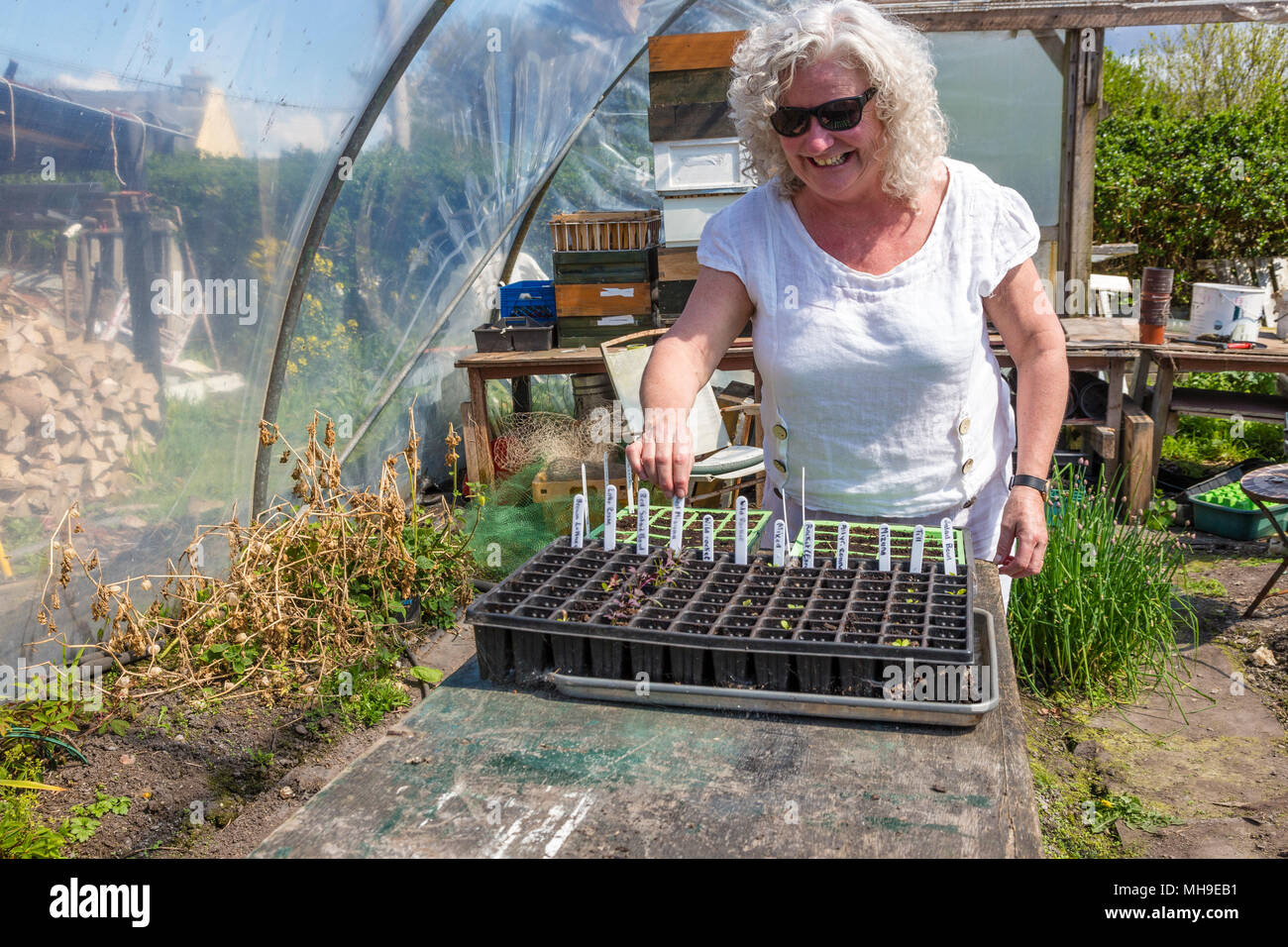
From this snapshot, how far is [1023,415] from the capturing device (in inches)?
86.1

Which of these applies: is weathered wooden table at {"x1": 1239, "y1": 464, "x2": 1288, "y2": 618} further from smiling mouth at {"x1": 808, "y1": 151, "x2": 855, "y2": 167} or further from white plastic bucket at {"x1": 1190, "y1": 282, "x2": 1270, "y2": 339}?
smiling mouth at {"x1": 808, "y1": 151, "x2": 855, "y2": 167}

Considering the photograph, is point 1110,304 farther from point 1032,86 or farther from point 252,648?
point 252,648

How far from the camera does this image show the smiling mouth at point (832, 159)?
2.00 metres

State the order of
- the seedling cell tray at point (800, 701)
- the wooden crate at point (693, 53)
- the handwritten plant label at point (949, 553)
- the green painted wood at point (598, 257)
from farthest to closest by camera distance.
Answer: the green painted wood at point (598, 257) → the wooden crate at point (693, 53) → the handwritten plant label at point (949, 553) → the seedling cell tray at point (800, 701)

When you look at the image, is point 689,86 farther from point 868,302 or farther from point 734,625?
point 734,625

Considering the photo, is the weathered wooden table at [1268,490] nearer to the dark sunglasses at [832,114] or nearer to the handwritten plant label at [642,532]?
the dark sunglasses at [832,114]

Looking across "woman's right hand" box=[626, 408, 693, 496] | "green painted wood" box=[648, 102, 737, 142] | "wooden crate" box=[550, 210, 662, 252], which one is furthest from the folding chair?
"woman's right hand" box=[626, 408, 693, 496]

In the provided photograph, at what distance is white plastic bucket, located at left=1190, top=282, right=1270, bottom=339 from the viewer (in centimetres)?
547

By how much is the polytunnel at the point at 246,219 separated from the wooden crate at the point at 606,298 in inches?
31.4

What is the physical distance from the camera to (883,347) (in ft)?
6.70

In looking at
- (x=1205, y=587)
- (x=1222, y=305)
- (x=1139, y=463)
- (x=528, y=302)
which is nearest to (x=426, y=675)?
(x=528, y=302)

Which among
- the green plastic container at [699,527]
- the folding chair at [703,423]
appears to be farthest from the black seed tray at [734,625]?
the folding chair at [703,423]

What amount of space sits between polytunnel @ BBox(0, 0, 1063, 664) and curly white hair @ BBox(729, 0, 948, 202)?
2213 mm

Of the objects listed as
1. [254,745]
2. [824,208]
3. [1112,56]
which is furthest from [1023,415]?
[1112,56]
